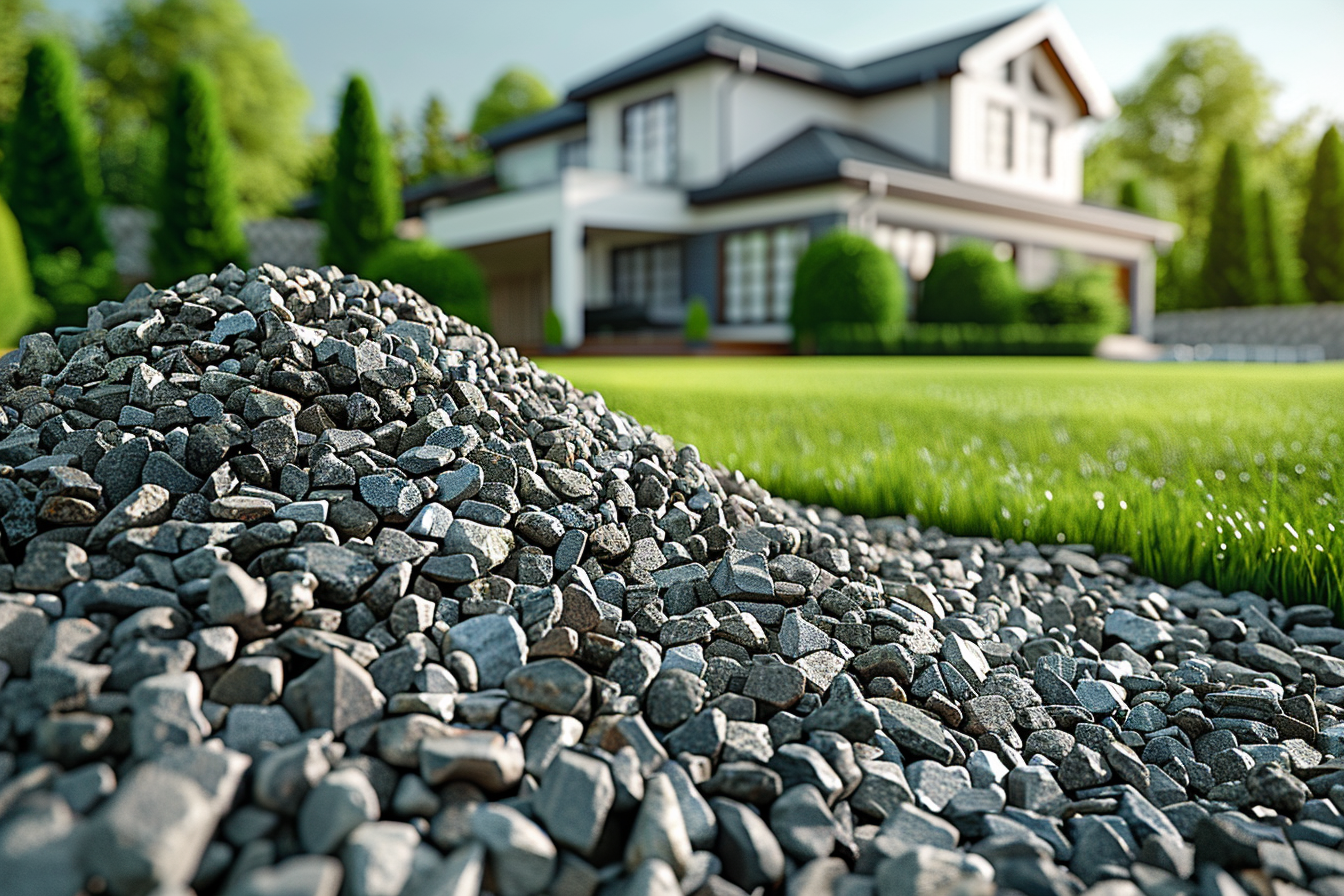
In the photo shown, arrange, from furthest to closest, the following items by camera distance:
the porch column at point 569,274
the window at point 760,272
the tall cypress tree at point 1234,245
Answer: the tall cypress tree at point 1234,245 < the window at point 760,272 < the porch column at point 569,274

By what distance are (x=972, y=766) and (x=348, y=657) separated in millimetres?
1161

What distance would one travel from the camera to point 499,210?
1548cm

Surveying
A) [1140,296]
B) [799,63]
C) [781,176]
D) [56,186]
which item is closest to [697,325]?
[781,176]

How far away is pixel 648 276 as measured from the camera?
16781mm

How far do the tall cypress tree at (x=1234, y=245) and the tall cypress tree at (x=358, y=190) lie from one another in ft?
64.0

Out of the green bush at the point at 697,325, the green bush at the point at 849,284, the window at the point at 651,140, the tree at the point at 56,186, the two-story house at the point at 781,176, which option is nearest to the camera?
the green bush at the point at 849,284

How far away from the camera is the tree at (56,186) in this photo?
14938mm

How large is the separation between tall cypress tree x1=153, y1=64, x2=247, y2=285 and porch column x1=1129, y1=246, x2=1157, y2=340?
57.8ft

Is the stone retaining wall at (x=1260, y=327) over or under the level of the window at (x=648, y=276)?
under

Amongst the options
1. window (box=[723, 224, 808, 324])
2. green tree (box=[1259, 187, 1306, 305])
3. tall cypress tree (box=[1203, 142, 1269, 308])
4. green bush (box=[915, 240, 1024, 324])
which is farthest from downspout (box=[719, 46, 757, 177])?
green tree (box=[1259, 187, 1306, 305])

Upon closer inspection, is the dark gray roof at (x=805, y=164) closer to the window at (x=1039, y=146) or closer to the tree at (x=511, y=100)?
the window at (x=1039, y=146)

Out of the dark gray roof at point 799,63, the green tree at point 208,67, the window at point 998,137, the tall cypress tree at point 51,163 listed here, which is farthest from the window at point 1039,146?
the green tree at point 208,67

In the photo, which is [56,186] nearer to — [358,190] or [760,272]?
[358,190]

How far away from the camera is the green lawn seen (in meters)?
2.79
